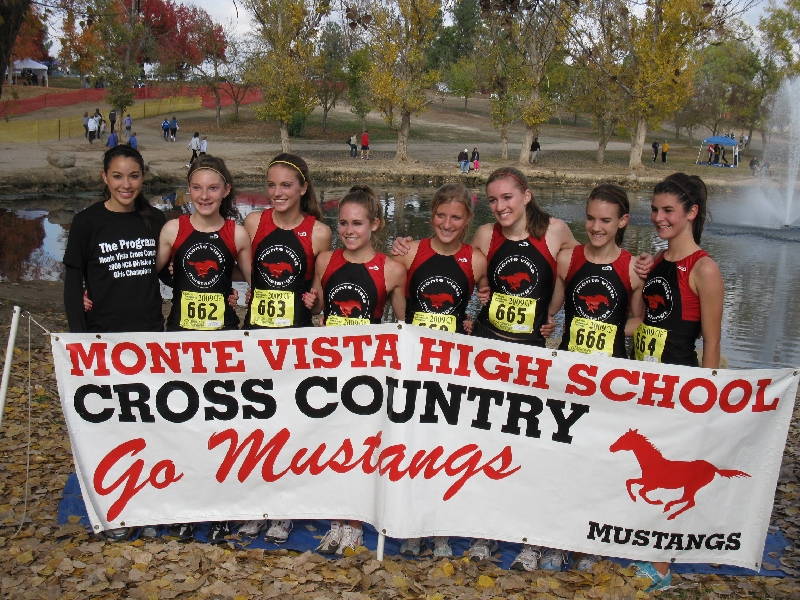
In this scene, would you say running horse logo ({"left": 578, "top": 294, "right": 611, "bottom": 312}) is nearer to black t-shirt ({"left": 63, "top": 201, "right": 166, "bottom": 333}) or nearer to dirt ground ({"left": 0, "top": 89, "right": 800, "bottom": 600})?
dirt ground ({"left": 0, "top": 89, "right": 800, "bottom": 600})

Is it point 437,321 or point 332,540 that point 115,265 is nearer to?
point 437,321

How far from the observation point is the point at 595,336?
184 inches

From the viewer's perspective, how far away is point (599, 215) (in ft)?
15.4

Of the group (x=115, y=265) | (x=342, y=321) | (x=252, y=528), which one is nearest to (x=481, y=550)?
(x=252, y=528)

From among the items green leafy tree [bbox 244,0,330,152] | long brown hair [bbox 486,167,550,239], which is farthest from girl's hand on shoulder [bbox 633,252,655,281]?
green leafy tree [bbox 244,0,330,152]

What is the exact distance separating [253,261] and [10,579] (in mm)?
2306

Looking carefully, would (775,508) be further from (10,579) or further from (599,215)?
(10,579)

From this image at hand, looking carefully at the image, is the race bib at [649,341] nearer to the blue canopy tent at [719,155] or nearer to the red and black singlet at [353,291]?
the red and black singlet at [353,291]

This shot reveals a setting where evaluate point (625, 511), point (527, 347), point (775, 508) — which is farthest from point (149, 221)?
point (775, 508)

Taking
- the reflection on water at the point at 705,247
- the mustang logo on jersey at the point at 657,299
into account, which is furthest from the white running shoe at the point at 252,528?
the reflection on water at the point at 705,247

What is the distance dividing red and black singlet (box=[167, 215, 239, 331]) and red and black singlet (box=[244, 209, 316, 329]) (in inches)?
8.0

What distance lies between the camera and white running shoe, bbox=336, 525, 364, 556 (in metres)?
4.33

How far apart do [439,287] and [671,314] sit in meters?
1.42

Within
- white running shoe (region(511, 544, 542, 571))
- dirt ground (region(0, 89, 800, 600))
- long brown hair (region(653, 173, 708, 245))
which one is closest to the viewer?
dirt ground (region(0, 89, 800, 600))
